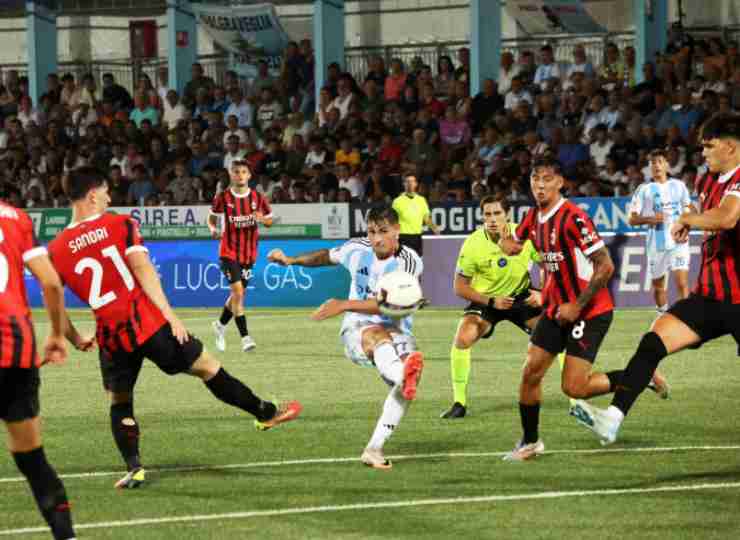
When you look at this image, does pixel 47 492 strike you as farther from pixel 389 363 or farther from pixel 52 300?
pixel 389 363

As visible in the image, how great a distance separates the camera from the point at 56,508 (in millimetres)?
6684

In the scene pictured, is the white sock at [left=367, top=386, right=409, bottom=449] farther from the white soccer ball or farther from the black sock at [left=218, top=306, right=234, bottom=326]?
the black sock at [left=218, top=306, right=234, bottom=326]

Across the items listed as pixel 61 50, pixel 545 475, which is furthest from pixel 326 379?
pixel 61 50

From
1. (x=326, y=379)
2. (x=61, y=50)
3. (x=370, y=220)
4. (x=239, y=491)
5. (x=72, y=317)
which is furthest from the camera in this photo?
(x=61, y=50)

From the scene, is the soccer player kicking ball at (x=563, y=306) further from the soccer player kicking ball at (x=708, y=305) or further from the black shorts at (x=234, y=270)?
the black shorts at (x=234, y=270)

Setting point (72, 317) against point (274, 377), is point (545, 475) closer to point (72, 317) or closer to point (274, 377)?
point (274, 377)

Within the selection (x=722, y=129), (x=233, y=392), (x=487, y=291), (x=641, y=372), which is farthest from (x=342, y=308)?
(x=487, y=291)

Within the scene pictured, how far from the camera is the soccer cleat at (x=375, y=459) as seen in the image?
31.4 feet

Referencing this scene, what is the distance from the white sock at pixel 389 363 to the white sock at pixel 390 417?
0.08 meters

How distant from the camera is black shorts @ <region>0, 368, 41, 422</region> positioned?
6672mm

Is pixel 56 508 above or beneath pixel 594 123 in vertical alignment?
beneath

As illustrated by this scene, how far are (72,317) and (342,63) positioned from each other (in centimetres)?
1010

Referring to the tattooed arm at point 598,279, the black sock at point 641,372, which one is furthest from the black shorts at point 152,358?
the black sock at point 641,372

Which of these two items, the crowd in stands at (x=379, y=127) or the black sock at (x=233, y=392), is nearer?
the black sock at (x=233, y=392)
